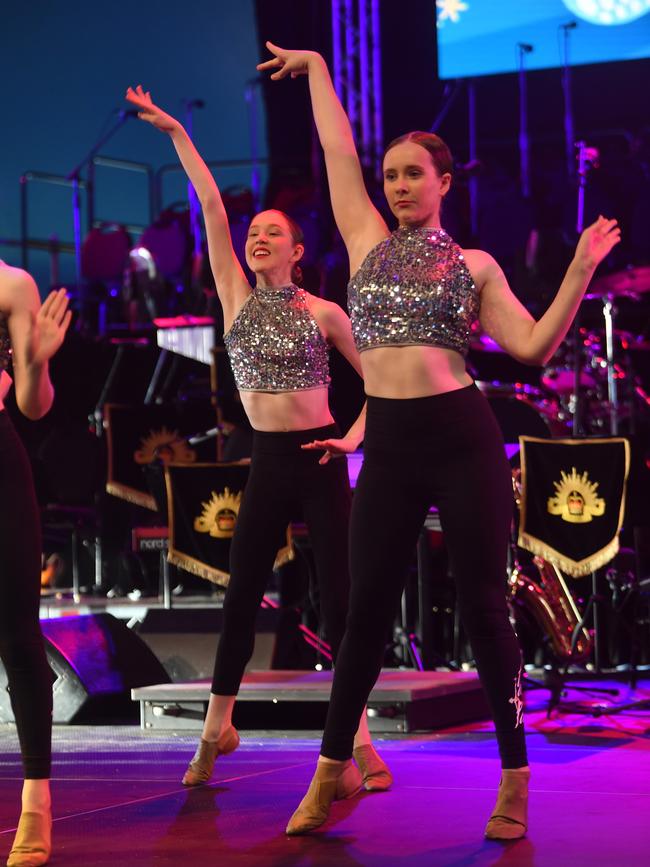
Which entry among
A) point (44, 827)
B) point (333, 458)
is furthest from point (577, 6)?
point (44, 827)

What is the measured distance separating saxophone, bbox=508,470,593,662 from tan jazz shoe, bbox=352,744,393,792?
2.63 meters

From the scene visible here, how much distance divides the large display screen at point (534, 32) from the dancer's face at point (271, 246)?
246 inches

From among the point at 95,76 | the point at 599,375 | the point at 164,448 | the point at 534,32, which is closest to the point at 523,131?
the point at 534,32

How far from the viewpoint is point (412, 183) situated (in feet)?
9.95

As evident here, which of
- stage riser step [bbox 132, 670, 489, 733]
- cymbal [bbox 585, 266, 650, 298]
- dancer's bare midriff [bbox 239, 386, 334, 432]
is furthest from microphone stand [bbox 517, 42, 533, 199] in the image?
dancer's bare midriff [bbox 239, 386, 334, 432]

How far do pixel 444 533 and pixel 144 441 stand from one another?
655cm

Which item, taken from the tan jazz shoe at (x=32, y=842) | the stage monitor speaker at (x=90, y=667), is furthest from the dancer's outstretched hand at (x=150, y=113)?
the stage monitor speaker at (x=90, y=667)

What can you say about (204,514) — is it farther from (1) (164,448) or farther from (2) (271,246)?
(2) (271,246)

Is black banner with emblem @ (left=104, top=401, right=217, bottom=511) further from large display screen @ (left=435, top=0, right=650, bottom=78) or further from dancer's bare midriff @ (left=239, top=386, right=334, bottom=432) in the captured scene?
dancer's bare midriff @ (left=239, top=386, right=334, bottom=432)

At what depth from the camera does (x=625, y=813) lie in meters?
3.08

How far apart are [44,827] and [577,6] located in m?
8.40

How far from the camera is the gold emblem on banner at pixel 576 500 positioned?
6.03 metres

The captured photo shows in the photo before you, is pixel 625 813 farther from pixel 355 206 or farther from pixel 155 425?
pixel 155 425

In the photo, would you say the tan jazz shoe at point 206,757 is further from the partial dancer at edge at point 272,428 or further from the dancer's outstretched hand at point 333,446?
the dancer's outstretched hand at point 333,446
